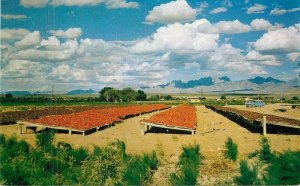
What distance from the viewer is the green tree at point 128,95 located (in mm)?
125438

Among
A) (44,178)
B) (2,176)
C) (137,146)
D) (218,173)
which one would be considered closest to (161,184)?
(218,173)

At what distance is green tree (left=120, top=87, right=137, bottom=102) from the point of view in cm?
12544

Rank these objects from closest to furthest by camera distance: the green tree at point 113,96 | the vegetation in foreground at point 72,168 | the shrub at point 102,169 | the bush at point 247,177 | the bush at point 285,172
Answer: the bush at point 285,172
the bush at point 247,177
the vegetation in foreground at point 72,168
the shrub at point 102,169
the green tree at point 113,96

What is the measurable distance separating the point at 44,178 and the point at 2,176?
43.8 inches

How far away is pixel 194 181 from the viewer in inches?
347

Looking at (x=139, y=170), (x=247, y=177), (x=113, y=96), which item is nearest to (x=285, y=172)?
(x=247, y=177)

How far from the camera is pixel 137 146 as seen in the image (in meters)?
16.9

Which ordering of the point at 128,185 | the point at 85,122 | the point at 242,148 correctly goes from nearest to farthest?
the point at 128,185, the point at 242,148, the point at 85,122

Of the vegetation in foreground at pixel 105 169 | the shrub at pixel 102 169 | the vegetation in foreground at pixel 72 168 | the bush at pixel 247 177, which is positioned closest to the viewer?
the bush at pixel 247 177

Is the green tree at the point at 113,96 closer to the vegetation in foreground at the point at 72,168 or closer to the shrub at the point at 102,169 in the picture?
the vegetation in foreground at the point at 72,168

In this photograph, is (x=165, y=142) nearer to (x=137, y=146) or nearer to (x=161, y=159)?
(x=137, y=146)

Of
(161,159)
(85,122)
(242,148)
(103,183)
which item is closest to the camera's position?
(103,183)

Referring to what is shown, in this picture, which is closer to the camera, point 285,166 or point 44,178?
point 44,178

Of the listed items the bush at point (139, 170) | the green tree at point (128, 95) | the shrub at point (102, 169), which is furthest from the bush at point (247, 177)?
the green tree at point (128, 95)
